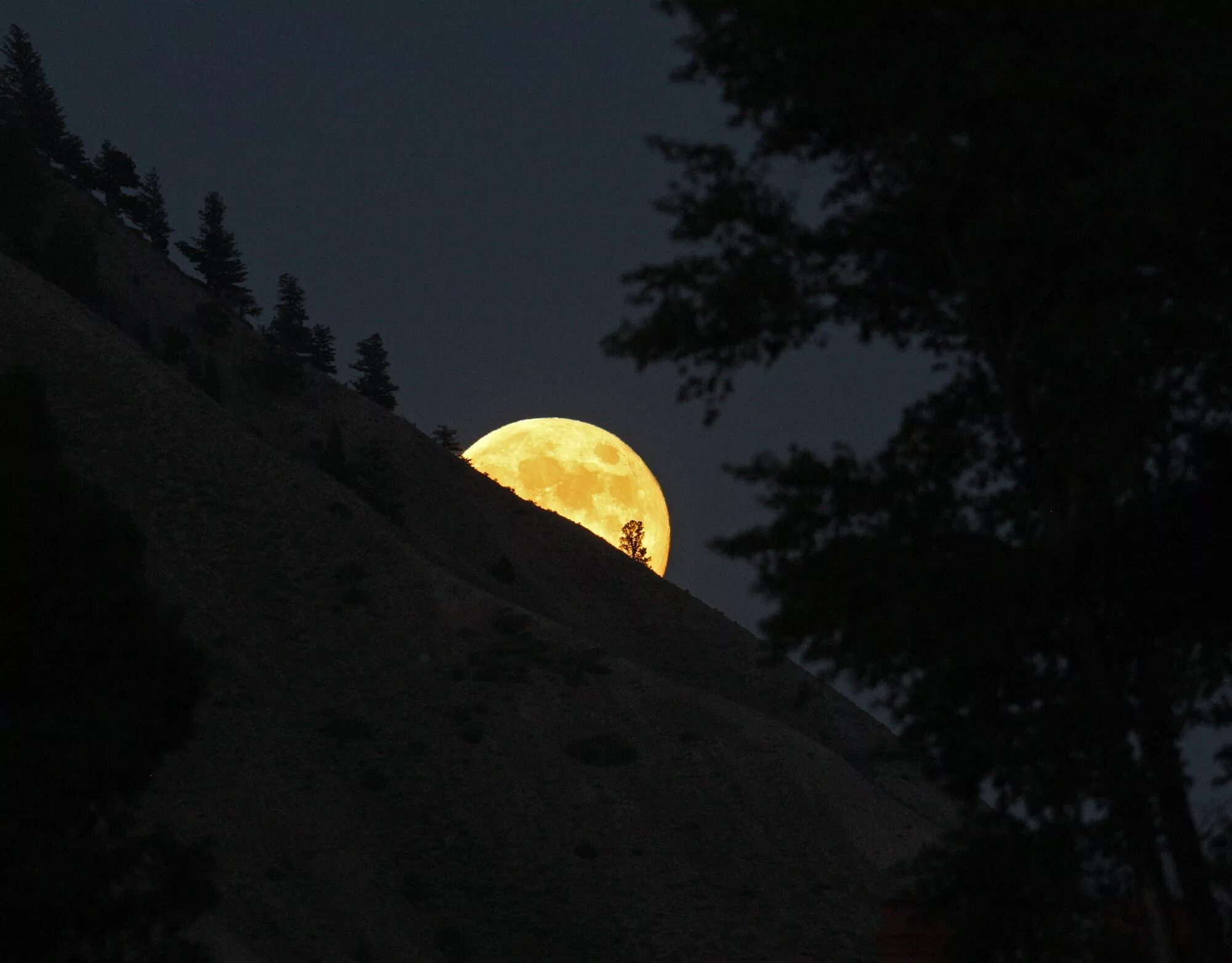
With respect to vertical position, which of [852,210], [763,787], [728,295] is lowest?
[728,295]

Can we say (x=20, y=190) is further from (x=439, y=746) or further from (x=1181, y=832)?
(x=1181, y=832)

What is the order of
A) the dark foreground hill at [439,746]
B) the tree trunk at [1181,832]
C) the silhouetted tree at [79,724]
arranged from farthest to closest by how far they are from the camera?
the dark foreground hill at [439,746] < the silhouetted tree at [79,724] < the tree trunk at [1181,832]

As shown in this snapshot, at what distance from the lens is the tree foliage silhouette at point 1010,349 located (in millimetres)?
13297

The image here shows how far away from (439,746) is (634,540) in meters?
43.5

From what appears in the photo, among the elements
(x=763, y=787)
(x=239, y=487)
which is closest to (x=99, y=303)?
(x=239, y=487)

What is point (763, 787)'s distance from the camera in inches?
2254

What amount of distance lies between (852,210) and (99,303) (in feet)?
242

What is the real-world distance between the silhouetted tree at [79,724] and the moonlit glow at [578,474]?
6796 centimetres

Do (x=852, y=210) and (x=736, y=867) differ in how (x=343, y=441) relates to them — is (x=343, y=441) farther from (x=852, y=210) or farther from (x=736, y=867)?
(x=852, y=210)

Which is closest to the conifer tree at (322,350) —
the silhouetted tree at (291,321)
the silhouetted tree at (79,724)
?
the silhouetted tree at (291,321)

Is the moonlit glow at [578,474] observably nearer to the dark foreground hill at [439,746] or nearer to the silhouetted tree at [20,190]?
the dark foreground hill at [439,746]

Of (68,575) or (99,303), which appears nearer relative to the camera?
(68,575)

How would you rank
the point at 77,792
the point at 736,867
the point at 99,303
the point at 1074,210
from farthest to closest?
the point at 99,303, the point at 736,867, the point at 77,792, the point at 1074,210

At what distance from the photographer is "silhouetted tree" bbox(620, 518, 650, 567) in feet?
317
